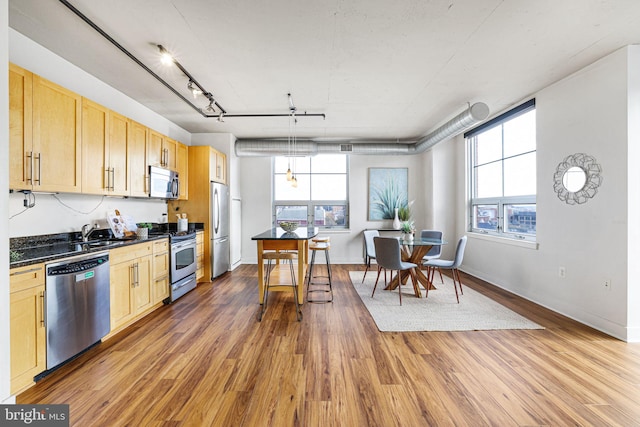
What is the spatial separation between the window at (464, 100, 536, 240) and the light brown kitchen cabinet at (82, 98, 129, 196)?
5.52m

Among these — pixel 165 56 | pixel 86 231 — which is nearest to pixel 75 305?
pixel 86 231

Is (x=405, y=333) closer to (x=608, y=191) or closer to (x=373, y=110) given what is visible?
(x=608, y=191)

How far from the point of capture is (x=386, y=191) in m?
6.55

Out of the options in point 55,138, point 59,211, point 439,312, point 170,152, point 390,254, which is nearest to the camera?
point 55,138

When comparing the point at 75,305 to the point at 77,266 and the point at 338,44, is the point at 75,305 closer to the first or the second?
the point at 77,266

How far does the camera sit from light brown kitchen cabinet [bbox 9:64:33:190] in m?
2.11

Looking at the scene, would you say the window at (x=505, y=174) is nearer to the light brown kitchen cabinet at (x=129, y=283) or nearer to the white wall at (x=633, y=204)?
the white wall at (x=633, y=204)

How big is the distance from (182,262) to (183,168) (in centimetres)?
170

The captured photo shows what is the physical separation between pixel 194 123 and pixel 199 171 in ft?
2.96

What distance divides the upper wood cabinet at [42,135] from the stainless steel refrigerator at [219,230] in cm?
233

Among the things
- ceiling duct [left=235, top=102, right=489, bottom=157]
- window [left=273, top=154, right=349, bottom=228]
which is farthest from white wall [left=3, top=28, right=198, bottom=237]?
window [left=273, top=154, right=349, bottom=228]

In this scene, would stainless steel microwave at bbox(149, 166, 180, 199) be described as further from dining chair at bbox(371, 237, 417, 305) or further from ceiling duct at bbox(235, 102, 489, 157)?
dining chair at bbox(371, 237, 417, 305)

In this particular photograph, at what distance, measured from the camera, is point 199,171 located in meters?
4.89

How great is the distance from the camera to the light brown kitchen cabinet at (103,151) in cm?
283
